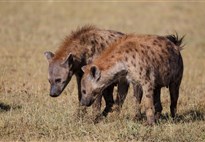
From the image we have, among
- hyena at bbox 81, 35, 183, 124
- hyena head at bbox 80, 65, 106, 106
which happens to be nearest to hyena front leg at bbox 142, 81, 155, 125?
hyena at bbox 81, 35, 183, 124

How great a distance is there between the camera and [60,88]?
29.4ft

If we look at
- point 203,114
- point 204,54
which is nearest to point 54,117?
point 203,114

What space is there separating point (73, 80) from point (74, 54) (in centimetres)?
373

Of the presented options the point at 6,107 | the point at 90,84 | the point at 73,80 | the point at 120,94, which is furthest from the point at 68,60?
the point at 73,80

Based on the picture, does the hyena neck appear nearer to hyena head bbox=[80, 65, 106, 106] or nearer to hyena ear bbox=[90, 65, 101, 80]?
hyena head bbox=[80, 65, 106, 106]

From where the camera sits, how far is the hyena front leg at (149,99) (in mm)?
8453

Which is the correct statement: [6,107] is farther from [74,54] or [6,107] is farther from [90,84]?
[90,84]

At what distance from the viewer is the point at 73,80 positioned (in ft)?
41.7

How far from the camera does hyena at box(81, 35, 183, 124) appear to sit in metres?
8.38

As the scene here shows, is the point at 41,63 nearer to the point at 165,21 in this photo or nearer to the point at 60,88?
the point at 60,88

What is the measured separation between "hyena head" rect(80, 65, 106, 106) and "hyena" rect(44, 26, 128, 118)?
507mm

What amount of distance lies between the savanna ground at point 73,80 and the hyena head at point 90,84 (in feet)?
1.07

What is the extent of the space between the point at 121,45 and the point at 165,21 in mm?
14916

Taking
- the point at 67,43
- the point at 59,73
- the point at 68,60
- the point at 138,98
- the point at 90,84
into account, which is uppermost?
the point at 67,43
